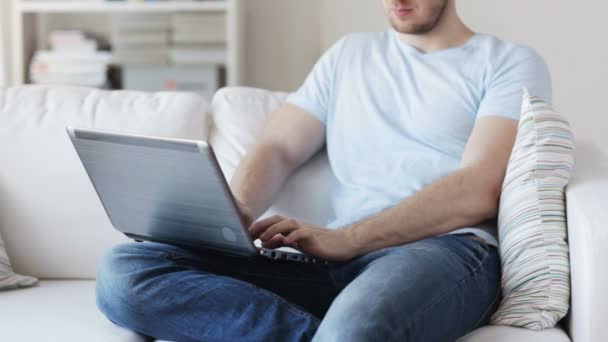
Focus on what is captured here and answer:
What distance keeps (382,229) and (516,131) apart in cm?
35

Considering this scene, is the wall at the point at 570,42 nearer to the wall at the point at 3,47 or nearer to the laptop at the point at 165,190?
the laptop at the point at 165,190

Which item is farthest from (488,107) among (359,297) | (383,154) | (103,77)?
(103,77)

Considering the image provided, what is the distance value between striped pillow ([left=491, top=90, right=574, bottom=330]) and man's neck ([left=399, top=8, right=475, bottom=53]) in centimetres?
34

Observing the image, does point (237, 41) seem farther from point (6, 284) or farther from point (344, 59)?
point (6, 284)

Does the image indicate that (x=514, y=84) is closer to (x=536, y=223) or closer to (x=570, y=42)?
(x=536, y=223)

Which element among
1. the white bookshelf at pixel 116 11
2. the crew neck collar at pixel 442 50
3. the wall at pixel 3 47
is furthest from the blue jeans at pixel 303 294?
the wall at pixel 3 47

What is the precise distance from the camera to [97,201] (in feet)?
6.37

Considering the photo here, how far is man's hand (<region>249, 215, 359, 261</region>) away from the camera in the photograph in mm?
1578

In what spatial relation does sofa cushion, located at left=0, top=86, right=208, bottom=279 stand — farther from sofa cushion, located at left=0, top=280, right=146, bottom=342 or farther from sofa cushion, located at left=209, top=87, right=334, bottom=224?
sofa cushion, located at left=209, top=87, right=334, bottom=224

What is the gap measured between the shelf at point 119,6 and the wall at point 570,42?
1105 mm

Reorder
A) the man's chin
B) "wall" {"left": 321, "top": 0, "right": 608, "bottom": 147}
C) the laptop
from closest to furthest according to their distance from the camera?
the laptop → the man's chin → "wall" {"left": 321, "top": 0, "right": 608, "bottom": 147}

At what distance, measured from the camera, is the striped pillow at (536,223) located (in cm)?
148

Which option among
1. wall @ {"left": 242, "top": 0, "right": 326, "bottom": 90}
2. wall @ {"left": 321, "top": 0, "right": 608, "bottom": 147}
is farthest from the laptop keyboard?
wall @ {"left": 242, "top": 0, "right": 326, "bottom": 90}

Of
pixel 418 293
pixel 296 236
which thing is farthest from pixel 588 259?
pixel 296 236
